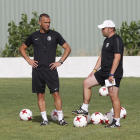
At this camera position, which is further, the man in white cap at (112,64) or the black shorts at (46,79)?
the black shorts at (46,79)

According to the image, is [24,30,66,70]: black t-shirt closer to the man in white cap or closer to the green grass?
the man in white cap

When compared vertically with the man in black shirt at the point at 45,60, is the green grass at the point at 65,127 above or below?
below

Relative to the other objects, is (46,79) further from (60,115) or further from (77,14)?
(77,14)

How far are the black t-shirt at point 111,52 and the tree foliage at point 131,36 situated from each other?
1954cm

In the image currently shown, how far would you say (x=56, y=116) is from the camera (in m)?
9.48

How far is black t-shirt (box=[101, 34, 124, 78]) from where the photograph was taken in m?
8.34

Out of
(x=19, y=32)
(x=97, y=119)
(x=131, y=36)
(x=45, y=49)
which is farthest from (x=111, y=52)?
(x=19, y=32)

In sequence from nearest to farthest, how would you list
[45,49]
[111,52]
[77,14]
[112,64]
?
1. [112,64]
2. [111,52]
3. [45,49]
4. [77,14]

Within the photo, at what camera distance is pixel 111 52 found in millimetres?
8508

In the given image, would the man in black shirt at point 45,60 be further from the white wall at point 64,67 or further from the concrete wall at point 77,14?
the concrete wall at point 77,14

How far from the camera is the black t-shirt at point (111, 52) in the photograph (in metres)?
8.34

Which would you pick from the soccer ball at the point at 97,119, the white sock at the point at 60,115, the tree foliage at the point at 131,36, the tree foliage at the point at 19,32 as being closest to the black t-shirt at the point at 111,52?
the soccer ball at the point at 97,119

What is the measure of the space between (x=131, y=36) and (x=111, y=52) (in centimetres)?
2070

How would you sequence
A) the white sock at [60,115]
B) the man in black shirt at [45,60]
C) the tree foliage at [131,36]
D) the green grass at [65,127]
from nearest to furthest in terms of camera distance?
the green grass at [65,127], the man in black shirt at [45,60], the white sock at [60,115], the tree foliage at [131,36]
